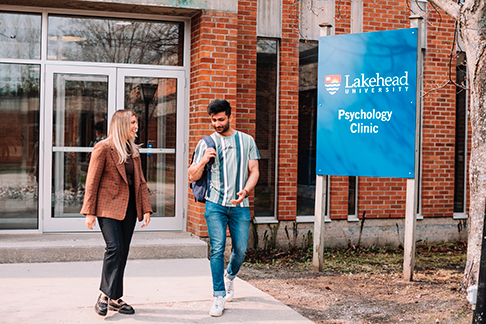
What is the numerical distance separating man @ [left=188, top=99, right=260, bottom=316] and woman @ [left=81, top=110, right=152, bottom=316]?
622 mm

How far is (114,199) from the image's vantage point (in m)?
5.13

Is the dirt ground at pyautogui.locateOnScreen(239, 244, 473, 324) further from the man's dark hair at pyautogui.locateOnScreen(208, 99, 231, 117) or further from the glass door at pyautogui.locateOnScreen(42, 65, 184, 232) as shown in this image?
the man's dark hair at pyautogui.locateOnScreen(208, 99, 231, 117)

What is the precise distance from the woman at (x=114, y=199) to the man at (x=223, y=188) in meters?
0.62

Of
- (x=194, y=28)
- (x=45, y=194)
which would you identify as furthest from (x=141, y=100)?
(x=45, y=194)

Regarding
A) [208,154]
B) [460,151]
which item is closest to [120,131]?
[208,154]

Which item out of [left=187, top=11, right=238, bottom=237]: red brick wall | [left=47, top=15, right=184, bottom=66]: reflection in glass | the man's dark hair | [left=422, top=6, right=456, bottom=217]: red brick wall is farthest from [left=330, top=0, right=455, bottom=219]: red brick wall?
the man's dark hair

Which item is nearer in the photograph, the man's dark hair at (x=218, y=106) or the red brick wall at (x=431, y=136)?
the man's dark hair at (x=218, y=106)

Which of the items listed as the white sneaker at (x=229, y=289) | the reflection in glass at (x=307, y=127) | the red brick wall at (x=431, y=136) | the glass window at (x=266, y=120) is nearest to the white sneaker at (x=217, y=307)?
the white sneaker at (x=229, y=289)

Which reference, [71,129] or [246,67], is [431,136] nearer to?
[246,67]

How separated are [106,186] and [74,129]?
139 inches

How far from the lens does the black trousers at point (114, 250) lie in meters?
5.09

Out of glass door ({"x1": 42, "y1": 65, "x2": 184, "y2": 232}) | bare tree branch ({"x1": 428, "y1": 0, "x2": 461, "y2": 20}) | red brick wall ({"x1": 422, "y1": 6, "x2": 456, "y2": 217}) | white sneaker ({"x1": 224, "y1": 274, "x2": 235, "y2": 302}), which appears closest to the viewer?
white sneaker ({"x1": 224, "y1": 274, "x2": 235, "y2": 302})

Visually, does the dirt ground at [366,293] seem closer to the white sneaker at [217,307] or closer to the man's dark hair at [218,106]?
the white sneaker at [217,307]

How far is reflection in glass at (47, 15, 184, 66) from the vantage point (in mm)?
8297
